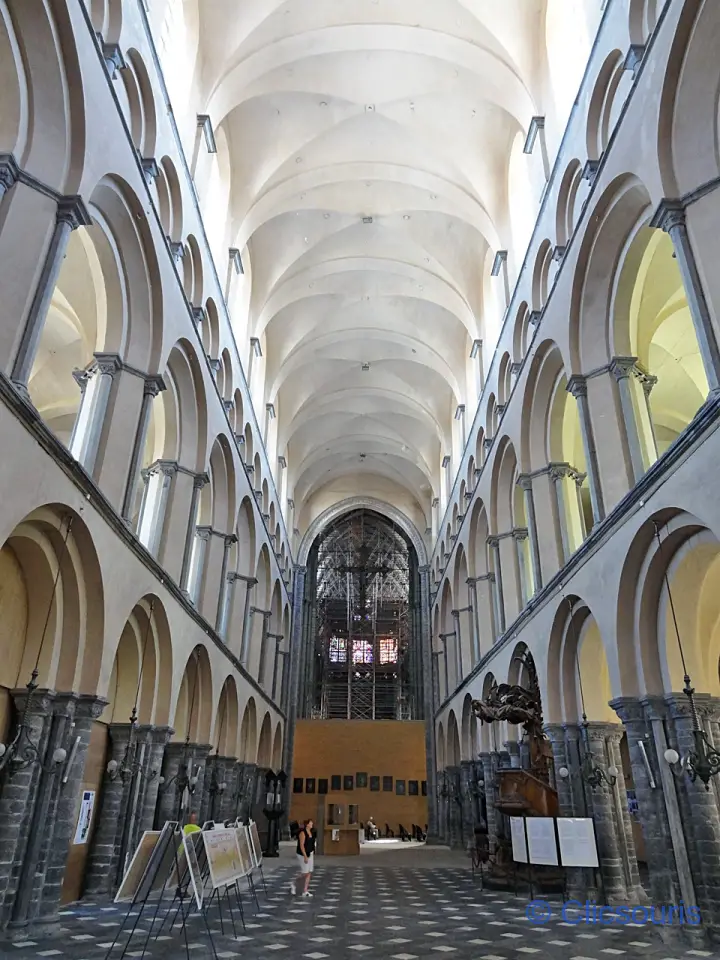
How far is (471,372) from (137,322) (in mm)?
14736

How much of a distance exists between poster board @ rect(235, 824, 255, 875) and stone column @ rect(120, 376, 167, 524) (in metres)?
4.88

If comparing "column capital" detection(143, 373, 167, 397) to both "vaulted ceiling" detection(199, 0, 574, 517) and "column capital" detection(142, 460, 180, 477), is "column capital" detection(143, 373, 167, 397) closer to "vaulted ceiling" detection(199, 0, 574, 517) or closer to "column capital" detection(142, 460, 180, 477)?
"column capital" detection(142, 460, 180, 477)

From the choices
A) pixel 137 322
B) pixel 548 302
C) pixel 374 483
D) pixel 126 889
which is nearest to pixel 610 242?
pixel 548 302

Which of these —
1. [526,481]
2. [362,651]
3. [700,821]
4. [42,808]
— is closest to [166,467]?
[42,808]

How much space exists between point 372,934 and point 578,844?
3.94m

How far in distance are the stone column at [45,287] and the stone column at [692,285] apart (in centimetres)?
725

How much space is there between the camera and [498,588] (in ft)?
64.3

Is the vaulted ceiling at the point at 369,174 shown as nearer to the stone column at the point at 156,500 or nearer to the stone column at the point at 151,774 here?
the stone column at the point at 156,500

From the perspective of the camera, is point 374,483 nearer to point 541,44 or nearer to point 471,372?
point 471,372

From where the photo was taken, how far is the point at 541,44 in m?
15.9

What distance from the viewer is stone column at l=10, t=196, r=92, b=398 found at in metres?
7.86

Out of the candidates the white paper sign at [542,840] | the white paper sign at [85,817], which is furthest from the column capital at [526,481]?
the white paper sign at [85,817]

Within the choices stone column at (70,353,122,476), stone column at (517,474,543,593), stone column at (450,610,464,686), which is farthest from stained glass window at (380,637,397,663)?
stone column at (70,353,122,476)

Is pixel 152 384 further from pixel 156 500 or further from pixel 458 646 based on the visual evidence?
pixel 458 646
